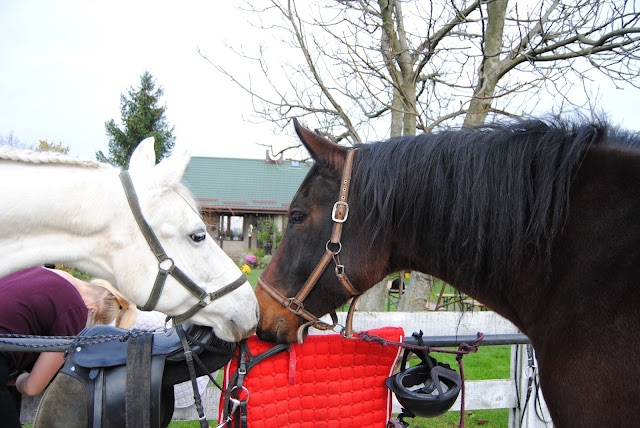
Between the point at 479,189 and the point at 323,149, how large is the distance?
0.72m

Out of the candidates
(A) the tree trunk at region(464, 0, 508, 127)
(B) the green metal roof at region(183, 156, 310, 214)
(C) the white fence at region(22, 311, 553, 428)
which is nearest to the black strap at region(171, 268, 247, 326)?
(C) the white fence at region(22, 311, 553, 428)

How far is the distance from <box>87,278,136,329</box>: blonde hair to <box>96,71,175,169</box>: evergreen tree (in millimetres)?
26444

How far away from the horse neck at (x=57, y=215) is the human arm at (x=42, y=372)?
0.78 m

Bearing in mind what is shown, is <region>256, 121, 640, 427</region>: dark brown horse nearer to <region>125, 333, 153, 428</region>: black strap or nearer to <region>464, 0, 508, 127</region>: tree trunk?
<region>125, 333, 153, 428</region>: black strap

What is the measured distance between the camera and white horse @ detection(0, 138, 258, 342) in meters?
1.53

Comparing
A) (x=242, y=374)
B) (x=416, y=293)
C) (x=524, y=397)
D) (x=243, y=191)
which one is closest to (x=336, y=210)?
(x=242, y=374)

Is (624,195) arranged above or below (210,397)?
above

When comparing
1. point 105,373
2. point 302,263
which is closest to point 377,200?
point 302,263

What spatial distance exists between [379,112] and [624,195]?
4.83 meters

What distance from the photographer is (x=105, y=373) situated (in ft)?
5.74

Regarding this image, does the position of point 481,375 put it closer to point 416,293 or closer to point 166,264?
point 416,293

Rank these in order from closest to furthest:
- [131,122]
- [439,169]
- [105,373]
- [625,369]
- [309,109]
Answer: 1. [625,369]
2. [439,169]
3. [105,373]
4. [309,109]
5. [131,122]

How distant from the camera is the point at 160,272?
1.67 metres

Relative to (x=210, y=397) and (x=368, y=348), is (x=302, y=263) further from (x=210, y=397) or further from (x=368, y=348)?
(x=210, y=397)
